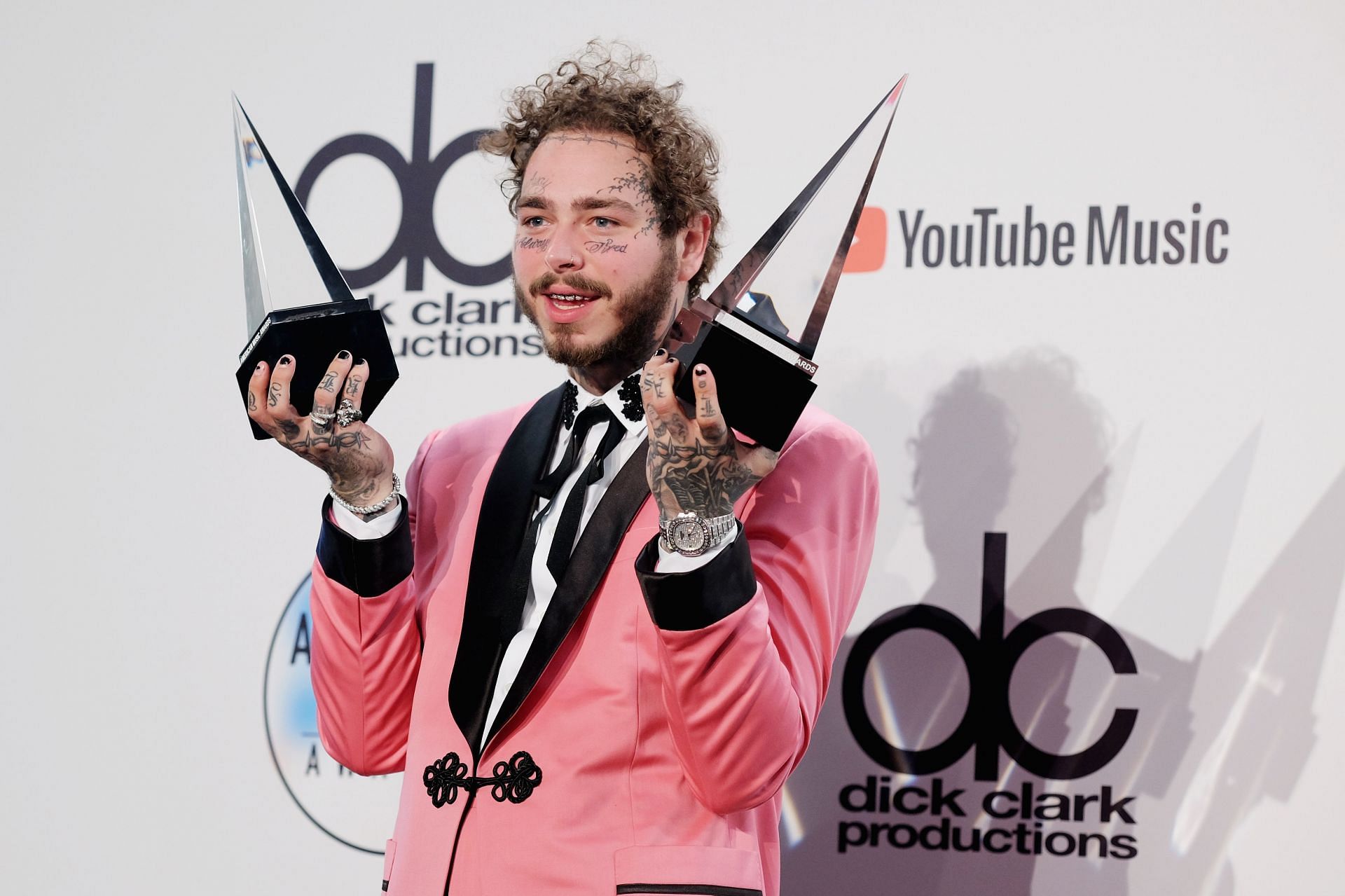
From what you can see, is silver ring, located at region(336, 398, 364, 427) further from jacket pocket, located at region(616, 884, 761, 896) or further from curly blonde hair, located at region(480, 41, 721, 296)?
jacket pocket, located at region(616, 884, 761, 896)

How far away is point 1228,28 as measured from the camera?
7.39 feet

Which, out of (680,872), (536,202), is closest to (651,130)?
(536,202)

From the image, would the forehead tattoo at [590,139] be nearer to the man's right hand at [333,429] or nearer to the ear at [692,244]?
the ear at [692,244]

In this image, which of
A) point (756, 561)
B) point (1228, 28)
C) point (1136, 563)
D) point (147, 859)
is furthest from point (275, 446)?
point (1228, 28)

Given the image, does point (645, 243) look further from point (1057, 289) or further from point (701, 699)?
→ point (1057, 289)

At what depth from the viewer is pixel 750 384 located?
4.02 ft

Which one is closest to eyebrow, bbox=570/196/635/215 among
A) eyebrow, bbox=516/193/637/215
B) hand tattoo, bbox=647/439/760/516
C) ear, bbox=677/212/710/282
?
eyebrow, bbox=516/193/637/215

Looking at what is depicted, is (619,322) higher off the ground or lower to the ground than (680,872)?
higher

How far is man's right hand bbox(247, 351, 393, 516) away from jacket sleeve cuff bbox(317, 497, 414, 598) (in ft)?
0.15

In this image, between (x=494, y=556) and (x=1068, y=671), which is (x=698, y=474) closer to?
(x=494, y=556)

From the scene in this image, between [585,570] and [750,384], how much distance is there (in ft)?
1.21

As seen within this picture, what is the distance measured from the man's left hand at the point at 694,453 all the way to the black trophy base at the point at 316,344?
1.23 feet

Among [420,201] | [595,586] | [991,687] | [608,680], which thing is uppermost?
[420,201]

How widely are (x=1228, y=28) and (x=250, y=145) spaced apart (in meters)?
1.69
